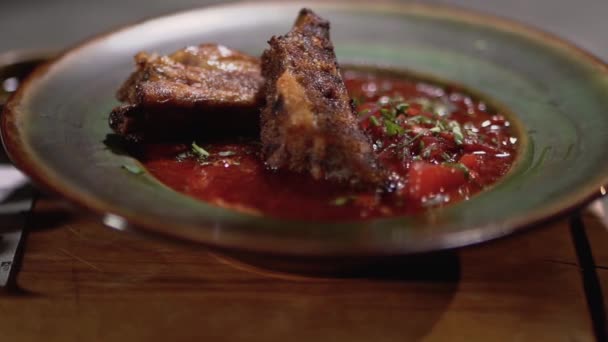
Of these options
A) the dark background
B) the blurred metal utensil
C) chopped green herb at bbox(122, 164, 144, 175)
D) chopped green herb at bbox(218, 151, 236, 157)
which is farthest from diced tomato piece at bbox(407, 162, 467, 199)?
the dark background

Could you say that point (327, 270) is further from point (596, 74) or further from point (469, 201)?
point (596, 74)

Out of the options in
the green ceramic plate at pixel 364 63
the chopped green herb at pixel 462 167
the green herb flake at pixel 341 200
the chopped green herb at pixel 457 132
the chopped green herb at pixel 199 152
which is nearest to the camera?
the green ceramic plate at pixel 364 63

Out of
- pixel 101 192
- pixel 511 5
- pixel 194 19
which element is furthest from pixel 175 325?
pixel 511 5

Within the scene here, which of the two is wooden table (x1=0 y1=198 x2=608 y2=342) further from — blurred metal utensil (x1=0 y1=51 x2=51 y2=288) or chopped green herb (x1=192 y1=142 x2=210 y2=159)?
chopped green herb (x1=192 y1=142 x2=210 y2=159)

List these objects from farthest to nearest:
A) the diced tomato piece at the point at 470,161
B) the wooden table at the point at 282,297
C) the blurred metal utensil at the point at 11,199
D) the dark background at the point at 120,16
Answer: the dark background at the point at 120,16
the diced tomato piece at the point at 470,161
the blurred metal utensil at the point at 11,199
the wooden table at the point at 282,297

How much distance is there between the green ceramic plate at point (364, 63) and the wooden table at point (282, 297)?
0.24 meters

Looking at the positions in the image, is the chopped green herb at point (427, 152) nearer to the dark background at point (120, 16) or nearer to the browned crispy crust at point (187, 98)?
the browned crispy crust at point (187, 98)

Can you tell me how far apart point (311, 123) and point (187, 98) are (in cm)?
82

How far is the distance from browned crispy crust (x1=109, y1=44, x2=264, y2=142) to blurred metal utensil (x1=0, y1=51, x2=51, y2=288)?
66cm

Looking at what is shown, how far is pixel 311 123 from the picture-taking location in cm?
A: 294

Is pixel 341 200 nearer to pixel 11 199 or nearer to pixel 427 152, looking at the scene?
pixel 427 152

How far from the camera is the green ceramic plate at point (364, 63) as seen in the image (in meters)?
2.44

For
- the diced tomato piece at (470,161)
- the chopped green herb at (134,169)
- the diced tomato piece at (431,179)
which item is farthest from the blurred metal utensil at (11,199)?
the diced tomato piece at (470,161)

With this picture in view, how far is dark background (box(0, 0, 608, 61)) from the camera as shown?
723 centimetres
